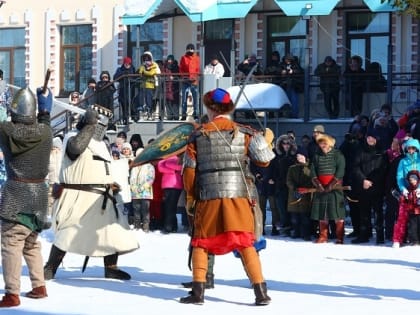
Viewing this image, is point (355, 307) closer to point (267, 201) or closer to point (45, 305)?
point (45, 305)

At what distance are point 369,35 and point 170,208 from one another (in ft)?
29.0

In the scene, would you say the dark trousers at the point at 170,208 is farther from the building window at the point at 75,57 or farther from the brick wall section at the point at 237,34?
the building window at the point at 75,57

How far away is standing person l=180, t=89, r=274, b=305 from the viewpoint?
8.93m

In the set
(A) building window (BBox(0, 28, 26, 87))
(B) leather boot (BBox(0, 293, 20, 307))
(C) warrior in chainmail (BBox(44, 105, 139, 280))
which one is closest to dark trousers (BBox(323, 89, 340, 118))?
(A) building window (BBox(0, 28, 26, 87))

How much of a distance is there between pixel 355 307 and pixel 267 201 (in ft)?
28.6

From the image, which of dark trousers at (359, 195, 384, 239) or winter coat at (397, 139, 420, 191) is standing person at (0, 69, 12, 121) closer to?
dark trousers at (359, 195, 384, 239)

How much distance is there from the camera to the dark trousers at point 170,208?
1638cm

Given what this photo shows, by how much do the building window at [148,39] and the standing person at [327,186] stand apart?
11.4 m

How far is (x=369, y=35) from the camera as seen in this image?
2356 cm

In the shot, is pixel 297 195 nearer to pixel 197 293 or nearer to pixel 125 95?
pixel 197 293

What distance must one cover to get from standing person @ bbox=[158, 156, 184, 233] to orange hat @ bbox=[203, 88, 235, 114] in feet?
23.6

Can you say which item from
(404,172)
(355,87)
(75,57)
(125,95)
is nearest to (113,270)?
(404,172)

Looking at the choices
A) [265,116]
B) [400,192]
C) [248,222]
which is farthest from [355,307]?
[265,116]

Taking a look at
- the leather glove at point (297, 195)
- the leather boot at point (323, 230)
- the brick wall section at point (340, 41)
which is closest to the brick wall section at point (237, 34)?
the brick wall section at point (340, 41)
